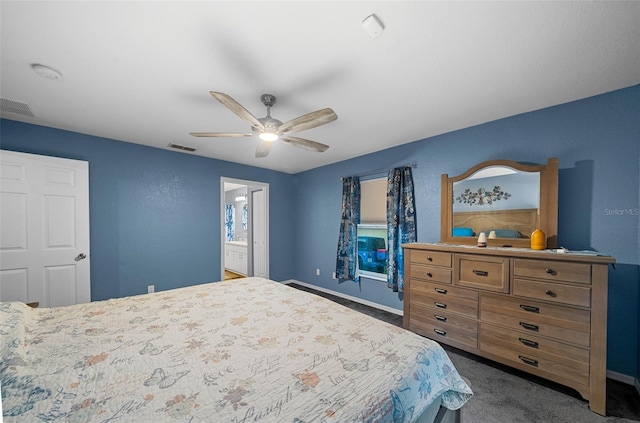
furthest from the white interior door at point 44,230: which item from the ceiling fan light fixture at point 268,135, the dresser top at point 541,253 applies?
the dresser top at point 541,253

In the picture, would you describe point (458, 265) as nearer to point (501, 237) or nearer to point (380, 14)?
point (501, 237)

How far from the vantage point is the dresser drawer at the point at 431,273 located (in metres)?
2.44

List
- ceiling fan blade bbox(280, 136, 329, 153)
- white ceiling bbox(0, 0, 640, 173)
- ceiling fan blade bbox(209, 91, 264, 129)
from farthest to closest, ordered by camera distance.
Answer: ceiling fan blade bbox(280, 136, 329, 153) < ceiling fan blade bbox(209, 91, 264, 129) < white ceiling bbox(0, 0, 640, 173)

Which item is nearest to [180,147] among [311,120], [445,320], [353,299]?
[311,120]

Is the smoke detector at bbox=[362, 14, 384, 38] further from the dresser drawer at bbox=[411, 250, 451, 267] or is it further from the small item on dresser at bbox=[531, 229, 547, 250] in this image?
the small item on dresser at bbox=[531, 229, 547, 250]

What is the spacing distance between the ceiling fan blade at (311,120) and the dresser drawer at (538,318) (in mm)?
2060

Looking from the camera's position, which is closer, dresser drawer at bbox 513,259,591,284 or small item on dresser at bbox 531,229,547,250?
dresser drawer at bbox 513,259,591,284

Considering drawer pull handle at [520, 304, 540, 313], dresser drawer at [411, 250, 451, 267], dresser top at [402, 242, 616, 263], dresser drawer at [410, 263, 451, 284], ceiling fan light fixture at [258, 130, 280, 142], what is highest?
ceiling fan light fixture at [258, 130, 280, 142]

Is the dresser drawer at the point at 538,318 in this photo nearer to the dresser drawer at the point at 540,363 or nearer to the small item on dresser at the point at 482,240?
the dresser drawer at the point at 540,363

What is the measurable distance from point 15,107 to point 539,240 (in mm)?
5013

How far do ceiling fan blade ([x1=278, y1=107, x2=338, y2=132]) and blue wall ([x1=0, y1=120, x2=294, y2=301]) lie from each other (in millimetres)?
2559

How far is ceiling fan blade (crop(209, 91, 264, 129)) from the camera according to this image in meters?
1.62

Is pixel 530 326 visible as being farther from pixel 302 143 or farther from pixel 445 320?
pixel 302 143

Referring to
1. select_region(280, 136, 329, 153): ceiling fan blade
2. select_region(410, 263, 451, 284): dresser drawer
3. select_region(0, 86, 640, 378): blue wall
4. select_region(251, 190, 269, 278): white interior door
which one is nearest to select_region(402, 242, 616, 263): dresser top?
select_region(410, 263, 451, 284): dresser drawer
